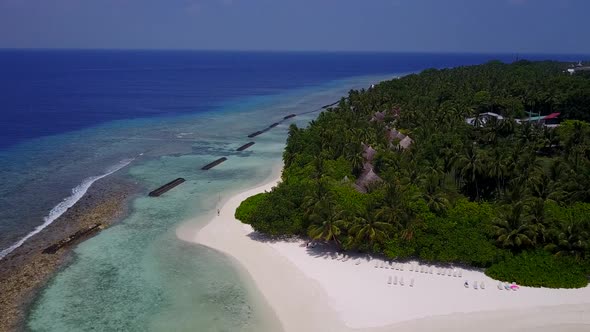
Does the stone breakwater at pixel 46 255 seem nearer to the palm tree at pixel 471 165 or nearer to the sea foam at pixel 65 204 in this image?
the sea foam at pixel 65 204

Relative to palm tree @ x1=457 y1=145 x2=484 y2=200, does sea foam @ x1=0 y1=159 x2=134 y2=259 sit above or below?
below

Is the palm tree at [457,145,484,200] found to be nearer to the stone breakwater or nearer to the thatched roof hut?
the thatched roof hut

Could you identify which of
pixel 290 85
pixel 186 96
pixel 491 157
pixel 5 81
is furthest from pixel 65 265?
pixel 5 81

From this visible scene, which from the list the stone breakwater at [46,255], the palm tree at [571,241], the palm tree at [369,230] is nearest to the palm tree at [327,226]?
the palm tree at [369,230]

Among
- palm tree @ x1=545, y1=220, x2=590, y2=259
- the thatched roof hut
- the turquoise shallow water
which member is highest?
the thatched roof hut

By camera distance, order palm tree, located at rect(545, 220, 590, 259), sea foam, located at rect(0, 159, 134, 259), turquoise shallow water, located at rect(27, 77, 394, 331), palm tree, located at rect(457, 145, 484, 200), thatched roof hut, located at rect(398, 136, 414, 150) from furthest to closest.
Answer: thatched roof hut, located at rect(398, 136, 414, 150) < palm tree, located at rect(457, 145, 484, 200) < sea foam, located at rect(0, 159, 134, 259) < palm tree, located at rect(545, 220, 590, 259) < turquoise shallow water, located at rect(27, 77, 394, 331)

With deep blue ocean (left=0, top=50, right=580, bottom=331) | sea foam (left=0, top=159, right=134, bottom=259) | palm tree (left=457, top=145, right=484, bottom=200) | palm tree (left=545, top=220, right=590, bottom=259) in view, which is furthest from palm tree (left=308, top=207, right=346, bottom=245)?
sea foam (left=0, top=159, right=134, bottom=259)

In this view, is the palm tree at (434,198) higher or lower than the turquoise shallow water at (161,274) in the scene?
higher

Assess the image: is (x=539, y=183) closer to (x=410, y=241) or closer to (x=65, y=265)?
(x=410, y=241)
